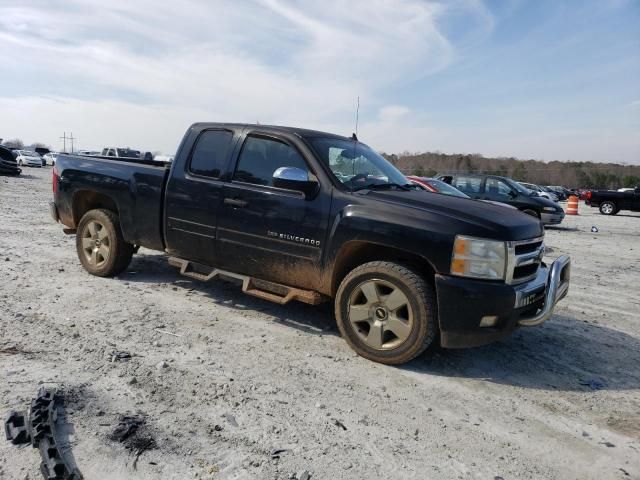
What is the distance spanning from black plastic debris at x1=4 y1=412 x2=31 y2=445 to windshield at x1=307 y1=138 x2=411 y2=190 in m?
2.88

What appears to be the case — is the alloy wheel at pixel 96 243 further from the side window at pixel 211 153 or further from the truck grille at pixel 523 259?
the truck grille at pixel 523 259

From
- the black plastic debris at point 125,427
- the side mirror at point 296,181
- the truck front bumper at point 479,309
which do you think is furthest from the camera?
the side mirror at point 296,181

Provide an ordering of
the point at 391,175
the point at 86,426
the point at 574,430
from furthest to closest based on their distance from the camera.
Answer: the point at 391,175 < the point at 574,430 < the point at 86,426

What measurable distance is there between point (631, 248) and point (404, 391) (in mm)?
10942

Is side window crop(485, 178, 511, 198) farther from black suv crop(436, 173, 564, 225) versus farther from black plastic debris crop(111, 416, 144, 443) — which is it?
black plastic debris crop(111, 416, 144, 443)

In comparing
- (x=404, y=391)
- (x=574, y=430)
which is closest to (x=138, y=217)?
(x=404, y=391)

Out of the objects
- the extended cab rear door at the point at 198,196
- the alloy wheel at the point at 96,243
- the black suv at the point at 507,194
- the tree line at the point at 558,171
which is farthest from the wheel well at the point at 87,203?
the tree line at the point at 558,171

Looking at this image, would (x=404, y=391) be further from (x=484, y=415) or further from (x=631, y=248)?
(x=631, y=248)

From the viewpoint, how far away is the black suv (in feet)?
50.9

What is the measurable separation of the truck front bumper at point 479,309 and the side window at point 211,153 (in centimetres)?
252

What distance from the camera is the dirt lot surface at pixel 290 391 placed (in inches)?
105

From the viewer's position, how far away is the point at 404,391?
11.6 feet

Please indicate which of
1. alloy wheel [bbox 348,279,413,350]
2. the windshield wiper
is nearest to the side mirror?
the windshield wiper

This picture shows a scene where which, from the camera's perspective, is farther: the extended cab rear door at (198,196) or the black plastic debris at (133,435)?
the extended cab rear door at (198,196)
